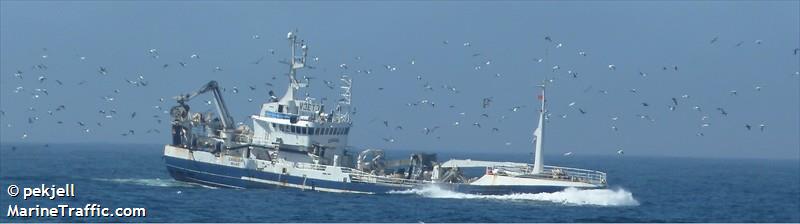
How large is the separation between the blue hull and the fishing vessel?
48 millimetres

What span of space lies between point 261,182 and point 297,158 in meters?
2.30

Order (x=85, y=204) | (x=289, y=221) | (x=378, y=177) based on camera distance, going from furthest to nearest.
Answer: (x=378, y=177) < (x=85, y=204) < (x=289, y=221)

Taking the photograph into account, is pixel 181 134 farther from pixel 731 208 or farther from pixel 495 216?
pixel 731 208

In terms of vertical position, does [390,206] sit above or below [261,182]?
below

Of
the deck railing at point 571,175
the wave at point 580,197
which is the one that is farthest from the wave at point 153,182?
the deck railing at point 571,175

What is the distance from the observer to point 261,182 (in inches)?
2491

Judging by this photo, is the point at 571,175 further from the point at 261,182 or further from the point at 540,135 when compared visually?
the point at 261,182

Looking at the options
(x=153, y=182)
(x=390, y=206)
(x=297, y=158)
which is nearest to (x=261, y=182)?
(x=297, y=158)

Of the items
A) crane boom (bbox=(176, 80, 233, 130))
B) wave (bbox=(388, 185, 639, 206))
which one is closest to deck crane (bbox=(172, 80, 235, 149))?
crane boom (bbox=(176, 80, 233, 130))

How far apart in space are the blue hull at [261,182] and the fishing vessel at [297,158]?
0.05 meters

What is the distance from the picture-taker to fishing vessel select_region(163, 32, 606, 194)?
60.2m

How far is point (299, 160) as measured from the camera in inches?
2525

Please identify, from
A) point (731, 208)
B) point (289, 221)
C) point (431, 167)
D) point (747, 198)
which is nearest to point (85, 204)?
point (289, 221)

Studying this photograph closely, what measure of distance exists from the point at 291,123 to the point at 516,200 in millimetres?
13295
